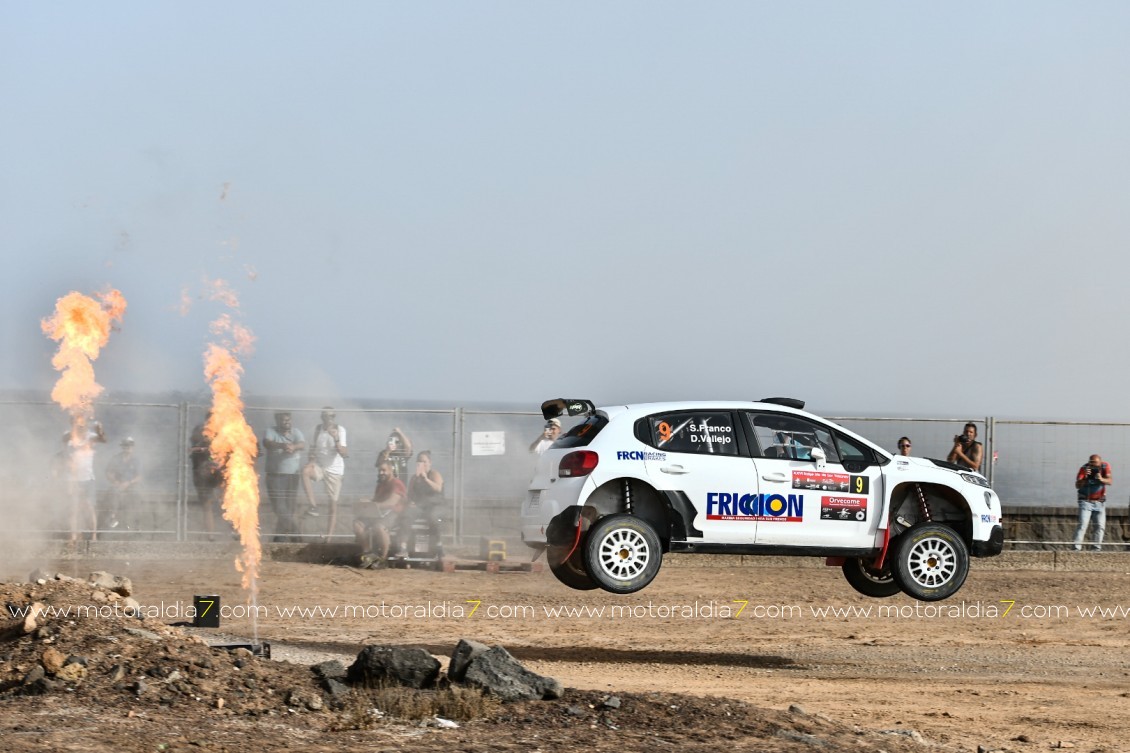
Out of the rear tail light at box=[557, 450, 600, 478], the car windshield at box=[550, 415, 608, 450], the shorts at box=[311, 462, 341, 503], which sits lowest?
the shorts at box=[311, 462, 341, 503]

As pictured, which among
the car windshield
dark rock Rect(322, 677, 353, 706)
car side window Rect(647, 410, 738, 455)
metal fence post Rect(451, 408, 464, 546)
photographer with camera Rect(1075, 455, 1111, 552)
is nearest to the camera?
dark rock Rect(322, 677, 353, 706)

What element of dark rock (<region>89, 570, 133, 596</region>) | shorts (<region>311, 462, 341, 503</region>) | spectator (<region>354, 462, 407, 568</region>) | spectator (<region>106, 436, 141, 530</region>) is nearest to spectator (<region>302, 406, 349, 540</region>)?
shorts (<region>311, 462, 341, 503</region>)

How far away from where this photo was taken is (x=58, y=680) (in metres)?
11.4

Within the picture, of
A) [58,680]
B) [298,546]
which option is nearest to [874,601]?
[298,546]

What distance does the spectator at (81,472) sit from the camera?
65.7ft

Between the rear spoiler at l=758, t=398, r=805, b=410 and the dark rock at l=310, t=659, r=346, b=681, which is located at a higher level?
the rear spoiler at l=758, t=398, r=805, b=410

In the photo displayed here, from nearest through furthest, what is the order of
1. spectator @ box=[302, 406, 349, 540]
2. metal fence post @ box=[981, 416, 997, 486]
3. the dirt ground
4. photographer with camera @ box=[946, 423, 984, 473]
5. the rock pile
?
the dirt ground
the rock pile
photographer with camera @ box=[946, 423, 984, 473]
spectator @ box=[302, 406, 349, 540]
metal fence post @ box=[981, 416, 997, 486]

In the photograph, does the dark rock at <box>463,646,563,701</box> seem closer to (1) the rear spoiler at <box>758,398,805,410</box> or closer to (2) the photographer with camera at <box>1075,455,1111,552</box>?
(1) the rear spoiler at <box>758,398,805,410</box>

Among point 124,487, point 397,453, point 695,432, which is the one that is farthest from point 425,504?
point 695,432

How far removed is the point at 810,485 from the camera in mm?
12547

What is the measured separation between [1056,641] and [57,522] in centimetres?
1491

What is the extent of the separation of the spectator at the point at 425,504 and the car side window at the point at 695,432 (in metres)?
9.54

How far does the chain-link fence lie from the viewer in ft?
70.4

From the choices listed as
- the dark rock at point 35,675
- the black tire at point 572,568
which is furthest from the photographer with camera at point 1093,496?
the dark rock at point 35,675
